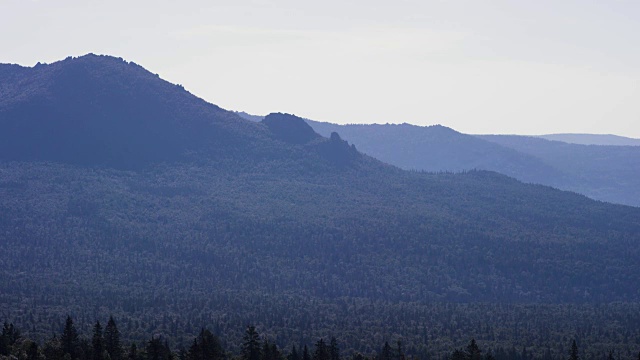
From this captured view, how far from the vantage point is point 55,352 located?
75750 mm

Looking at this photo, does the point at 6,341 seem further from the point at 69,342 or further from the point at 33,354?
the point at 33,354

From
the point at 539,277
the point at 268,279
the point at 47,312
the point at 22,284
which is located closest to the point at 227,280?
the point at 268,279

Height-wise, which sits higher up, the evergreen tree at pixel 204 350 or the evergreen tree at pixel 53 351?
the evergreen tree at pixel 204 350

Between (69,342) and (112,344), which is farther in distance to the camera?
(112,344)

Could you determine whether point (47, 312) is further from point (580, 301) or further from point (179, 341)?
point (580, 301)

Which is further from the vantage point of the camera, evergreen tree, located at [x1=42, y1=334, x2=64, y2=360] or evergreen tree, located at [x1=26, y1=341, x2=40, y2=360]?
evergreen tree, located at [x1=42, y1=334, x2=64, y2=360]

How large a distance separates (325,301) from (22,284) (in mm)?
47937

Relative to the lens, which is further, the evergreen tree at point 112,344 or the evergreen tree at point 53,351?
the evergreen tree at point 112,344

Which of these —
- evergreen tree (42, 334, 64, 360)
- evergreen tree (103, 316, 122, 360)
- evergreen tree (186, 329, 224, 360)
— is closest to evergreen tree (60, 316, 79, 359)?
evergreen tree (42, 334, 64, 360)

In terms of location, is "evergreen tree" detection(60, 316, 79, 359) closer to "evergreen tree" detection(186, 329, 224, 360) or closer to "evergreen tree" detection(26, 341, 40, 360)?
"evergreen tree" detection(26, 341, 40, 360)

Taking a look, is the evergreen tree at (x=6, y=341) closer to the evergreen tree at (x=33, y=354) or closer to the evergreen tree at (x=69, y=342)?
the evergreen tree at (x=33, y=354)

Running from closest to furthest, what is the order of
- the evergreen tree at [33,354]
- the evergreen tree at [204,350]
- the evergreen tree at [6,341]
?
the evergreen tree at [33,354], the evergreen tree at [204,350], the evergreen tree at [6,341]

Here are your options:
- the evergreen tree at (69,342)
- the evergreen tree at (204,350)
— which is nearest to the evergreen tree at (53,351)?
the evergreen tree at (69,342)

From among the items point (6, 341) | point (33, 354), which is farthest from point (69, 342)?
point (33, 354)
